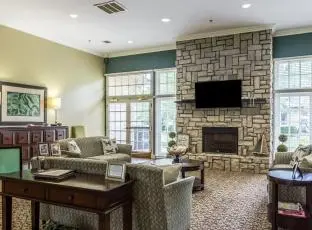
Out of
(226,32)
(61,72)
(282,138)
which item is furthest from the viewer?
(61,72)

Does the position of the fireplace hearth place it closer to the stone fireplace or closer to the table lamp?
the stone fireplace

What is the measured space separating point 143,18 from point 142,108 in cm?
345

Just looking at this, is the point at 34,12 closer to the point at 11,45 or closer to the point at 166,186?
the point at 11,45

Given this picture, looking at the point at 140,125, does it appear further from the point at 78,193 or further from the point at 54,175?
the point at 78,193

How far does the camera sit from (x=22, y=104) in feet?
22.5

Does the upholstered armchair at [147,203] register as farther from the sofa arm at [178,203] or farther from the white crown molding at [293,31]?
the white crown molding at [293,31]

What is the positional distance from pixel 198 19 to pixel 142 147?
14.5ft

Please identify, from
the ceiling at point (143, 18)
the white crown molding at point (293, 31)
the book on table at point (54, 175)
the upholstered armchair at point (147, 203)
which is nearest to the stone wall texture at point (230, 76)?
the ceiling at point (143, 18)

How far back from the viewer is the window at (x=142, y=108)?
8.76 metres

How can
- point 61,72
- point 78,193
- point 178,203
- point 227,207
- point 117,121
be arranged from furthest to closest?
point 117,121 → point 61,72 → point 227,207 → point 178,203 → point 78,193

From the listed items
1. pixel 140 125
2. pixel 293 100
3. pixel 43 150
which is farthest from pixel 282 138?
pixel 43 150

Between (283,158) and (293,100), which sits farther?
(293,100)

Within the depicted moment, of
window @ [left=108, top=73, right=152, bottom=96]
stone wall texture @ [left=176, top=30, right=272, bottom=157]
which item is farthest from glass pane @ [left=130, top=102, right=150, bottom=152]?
stone wall texture @ [left=176, top=30, right=272, bottom=157]

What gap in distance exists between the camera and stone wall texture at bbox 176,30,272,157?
266 inches
